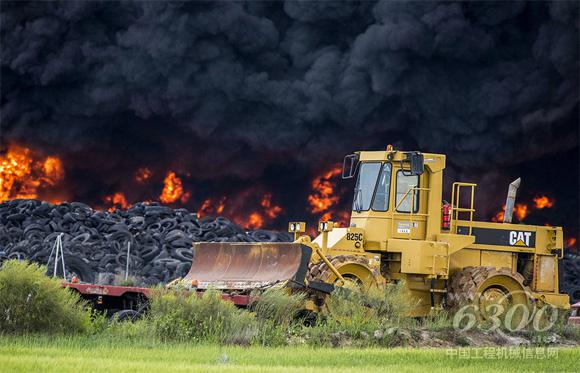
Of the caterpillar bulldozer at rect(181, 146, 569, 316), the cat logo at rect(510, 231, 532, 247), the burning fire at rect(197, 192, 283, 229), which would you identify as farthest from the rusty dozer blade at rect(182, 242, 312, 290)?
the burning fire at rect(197, 192, 283, 229)

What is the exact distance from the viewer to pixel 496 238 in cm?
2409

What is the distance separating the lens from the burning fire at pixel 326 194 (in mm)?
45031

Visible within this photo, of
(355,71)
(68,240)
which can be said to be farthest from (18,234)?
(355,71)

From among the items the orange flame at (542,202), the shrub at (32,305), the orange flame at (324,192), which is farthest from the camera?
the orange flame at (324,192)

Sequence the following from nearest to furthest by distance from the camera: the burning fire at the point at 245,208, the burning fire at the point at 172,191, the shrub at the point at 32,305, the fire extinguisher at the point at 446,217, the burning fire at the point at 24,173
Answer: the shrub at the point at 32,305 < the fire extinguisher at the point at 446,217 < the burning fire at the point at 24,173 < the burning fire at the point at 245,208 < the burning fire at the point at 172,191

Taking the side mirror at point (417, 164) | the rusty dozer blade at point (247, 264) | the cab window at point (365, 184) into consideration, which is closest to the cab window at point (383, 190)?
the cab window at point (365, 184)

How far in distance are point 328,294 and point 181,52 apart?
999 inches

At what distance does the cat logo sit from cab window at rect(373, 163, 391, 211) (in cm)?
315

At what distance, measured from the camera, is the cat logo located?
24.2 metres

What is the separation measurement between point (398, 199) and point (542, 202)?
22.8 metres

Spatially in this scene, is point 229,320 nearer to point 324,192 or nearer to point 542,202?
point 324,192

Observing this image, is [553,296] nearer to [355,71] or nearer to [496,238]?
[496,238]

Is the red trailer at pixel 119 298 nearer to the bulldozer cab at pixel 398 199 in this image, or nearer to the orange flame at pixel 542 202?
the bulldozer cab at pixel 398 199

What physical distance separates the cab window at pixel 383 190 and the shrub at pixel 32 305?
7.62 metres
